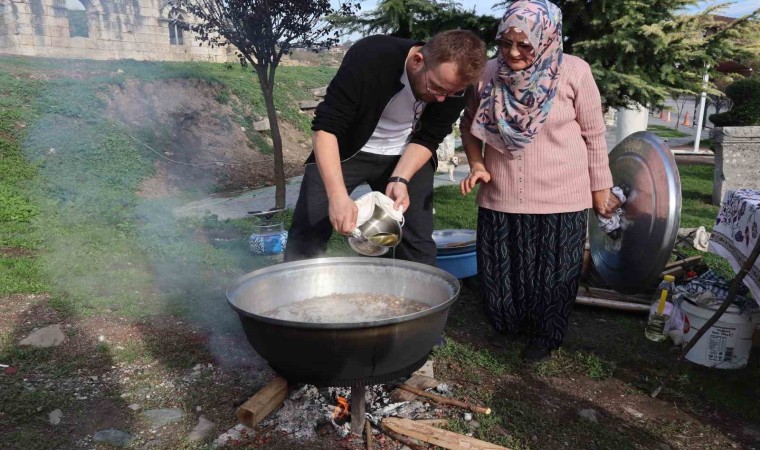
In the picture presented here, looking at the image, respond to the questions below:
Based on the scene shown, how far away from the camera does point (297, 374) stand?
212 centimetres

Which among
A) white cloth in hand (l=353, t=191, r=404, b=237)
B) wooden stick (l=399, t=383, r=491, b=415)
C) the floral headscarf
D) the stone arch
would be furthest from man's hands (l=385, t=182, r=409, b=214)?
the stone arch

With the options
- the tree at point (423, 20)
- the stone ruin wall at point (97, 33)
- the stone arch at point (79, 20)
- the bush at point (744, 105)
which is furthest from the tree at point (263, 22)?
the stone arch at point (79, 20)

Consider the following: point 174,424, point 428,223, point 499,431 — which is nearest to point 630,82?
point 428,223

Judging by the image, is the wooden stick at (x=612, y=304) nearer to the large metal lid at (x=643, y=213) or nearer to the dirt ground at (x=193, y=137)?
the large metal lid at (x=643, y=213)

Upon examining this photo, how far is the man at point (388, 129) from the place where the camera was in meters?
2.31

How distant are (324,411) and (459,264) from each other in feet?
6.57

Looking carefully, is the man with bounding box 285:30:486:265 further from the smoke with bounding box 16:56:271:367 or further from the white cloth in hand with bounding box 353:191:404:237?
the smoke with bounding box 16:56:271:367

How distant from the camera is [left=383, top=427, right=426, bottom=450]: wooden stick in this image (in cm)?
249

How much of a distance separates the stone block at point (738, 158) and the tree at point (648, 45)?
11.7 feet

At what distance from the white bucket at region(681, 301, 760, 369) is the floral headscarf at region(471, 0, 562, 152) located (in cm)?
154

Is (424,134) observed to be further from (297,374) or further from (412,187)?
(297,374)

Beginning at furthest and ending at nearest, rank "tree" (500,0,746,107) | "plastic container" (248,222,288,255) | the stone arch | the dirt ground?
the stone arch < the dirt ground < "plastic container" (248,222,288,255) < "tree" (500,0,746,107)

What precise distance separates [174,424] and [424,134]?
1.91m

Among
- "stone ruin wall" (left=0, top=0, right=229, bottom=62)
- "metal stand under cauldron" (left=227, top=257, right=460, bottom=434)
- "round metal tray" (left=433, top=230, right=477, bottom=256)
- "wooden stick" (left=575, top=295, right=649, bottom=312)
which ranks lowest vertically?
"wooden stick" (left=575, top=295, right=649, bottom=312)
